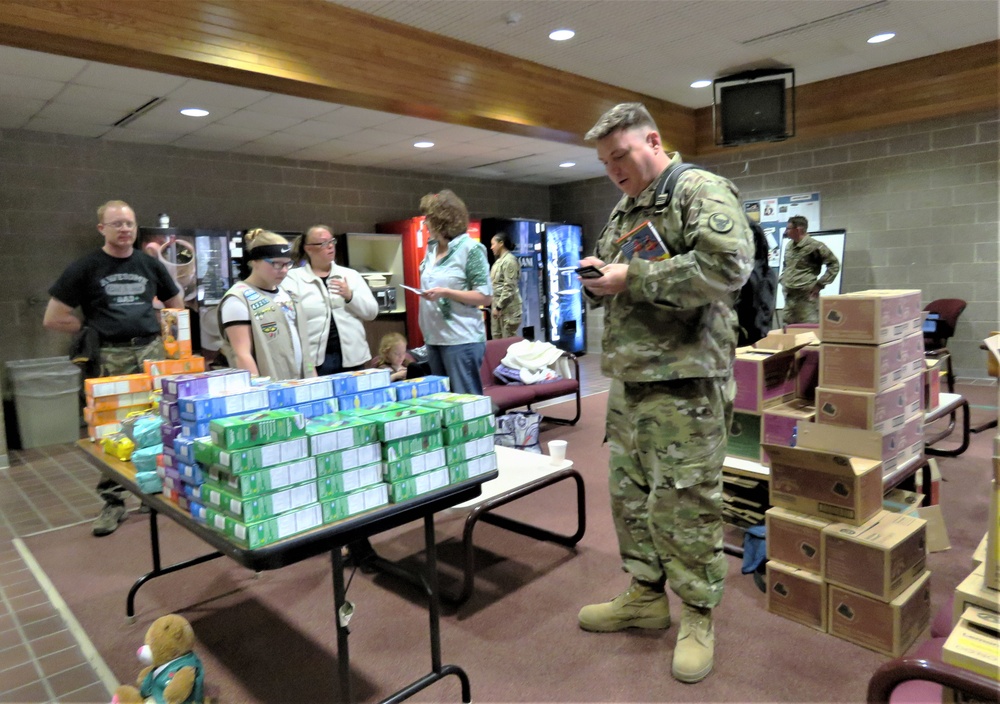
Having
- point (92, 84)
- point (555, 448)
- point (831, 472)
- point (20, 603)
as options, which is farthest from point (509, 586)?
point (92, 84)

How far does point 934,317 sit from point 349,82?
236 inches

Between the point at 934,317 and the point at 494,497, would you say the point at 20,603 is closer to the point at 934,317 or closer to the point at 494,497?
the point at 494,497

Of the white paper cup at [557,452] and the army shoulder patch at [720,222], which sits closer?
the army shoulder patch at [720,222]

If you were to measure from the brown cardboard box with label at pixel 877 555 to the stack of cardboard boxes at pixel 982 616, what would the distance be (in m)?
0.77

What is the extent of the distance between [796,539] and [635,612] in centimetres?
63

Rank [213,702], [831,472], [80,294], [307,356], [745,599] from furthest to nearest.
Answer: [80,294], [307,356], [745,599], [831,472], [213,702]

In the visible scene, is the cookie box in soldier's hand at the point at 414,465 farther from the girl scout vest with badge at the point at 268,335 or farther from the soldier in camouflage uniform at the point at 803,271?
the soldier in camouflage uniform at the point at 803,271

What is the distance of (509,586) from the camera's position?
261 centimetres

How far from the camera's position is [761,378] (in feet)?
9.34

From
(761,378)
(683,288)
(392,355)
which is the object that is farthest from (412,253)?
(683,288)

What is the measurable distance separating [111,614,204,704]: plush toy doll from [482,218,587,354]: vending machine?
22.9 ft

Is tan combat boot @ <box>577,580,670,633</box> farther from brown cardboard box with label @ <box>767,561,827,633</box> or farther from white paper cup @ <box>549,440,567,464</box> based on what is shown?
white paper cup @ <box>549,440,567,464</box>

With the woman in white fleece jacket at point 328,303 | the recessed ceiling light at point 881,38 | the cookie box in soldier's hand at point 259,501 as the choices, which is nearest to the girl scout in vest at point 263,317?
the woman in white fleece jacket at point 328,303

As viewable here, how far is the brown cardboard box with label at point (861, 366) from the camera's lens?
7.79 feet
